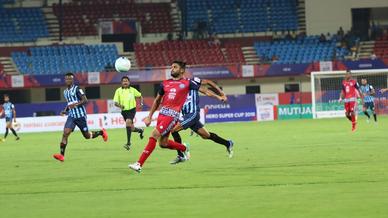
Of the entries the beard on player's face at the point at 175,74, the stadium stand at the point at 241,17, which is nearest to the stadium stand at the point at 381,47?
the stadium stand at the point at 241,17

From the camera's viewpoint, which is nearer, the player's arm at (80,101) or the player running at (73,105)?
the player running at (73,105)

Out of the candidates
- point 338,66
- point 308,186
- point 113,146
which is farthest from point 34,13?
point 308,186

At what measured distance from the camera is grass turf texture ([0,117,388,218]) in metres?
12.0

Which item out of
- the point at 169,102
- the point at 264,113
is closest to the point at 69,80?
the point at 169,102

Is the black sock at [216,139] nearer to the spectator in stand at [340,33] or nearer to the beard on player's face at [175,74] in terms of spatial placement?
the beard on player's face at [175,74]

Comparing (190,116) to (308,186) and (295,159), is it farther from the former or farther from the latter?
(308,186)

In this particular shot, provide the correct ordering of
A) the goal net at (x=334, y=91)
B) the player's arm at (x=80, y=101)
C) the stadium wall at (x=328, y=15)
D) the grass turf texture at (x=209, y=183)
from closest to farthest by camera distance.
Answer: the grass turf texture at (x=209, y=183), the player's arm at (x=80, y=101), the goal net at (x=334, y=91), the stadium wall at (x=328, y=15)

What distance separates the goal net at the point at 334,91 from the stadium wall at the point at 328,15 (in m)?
11.8

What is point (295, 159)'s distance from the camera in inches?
809

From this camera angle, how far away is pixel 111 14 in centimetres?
6400

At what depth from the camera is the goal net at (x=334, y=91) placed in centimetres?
5131

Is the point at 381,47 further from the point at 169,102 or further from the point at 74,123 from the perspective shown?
the point at 169,102

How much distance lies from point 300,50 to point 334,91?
→ 1011 cm

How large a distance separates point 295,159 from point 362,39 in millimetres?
44523
